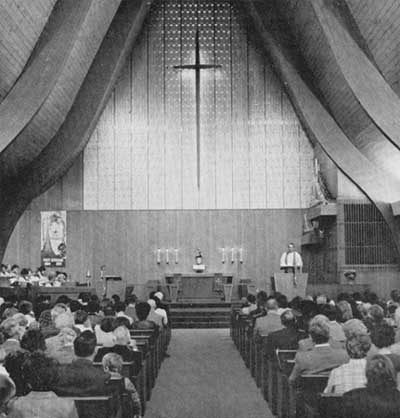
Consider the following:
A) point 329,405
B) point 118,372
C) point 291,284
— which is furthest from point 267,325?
point 291,284

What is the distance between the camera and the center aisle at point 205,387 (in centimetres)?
718

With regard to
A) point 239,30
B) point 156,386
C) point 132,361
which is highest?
point 239,30

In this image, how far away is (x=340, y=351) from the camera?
5.72 meters

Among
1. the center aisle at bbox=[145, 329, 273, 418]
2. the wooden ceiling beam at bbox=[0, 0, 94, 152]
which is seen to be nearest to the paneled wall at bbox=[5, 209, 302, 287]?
the center aisle at bbox=[145, 329, 273, 418]

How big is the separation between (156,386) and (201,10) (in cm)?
1546

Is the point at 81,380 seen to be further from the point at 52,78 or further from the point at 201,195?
the point at 201,195

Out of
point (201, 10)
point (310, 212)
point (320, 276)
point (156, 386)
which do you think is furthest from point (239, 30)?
point (156, 386)

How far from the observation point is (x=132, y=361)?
6527mm

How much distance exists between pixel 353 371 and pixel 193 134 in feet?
56.8

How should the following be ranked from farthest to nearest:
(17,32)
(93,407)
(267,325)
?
1. (17,32)
2. (267,325)
3. (93,407)

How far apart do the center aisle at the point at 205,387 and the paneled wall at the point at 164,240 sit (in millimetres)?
8349

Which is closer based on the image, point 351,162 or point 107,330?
point 107,330

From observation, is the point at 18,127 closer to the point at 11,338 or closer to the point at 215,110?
the point at 11,338

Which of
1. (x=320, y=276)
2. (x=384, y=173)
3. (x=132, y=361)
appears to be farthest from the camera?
(x=320, y=276)
